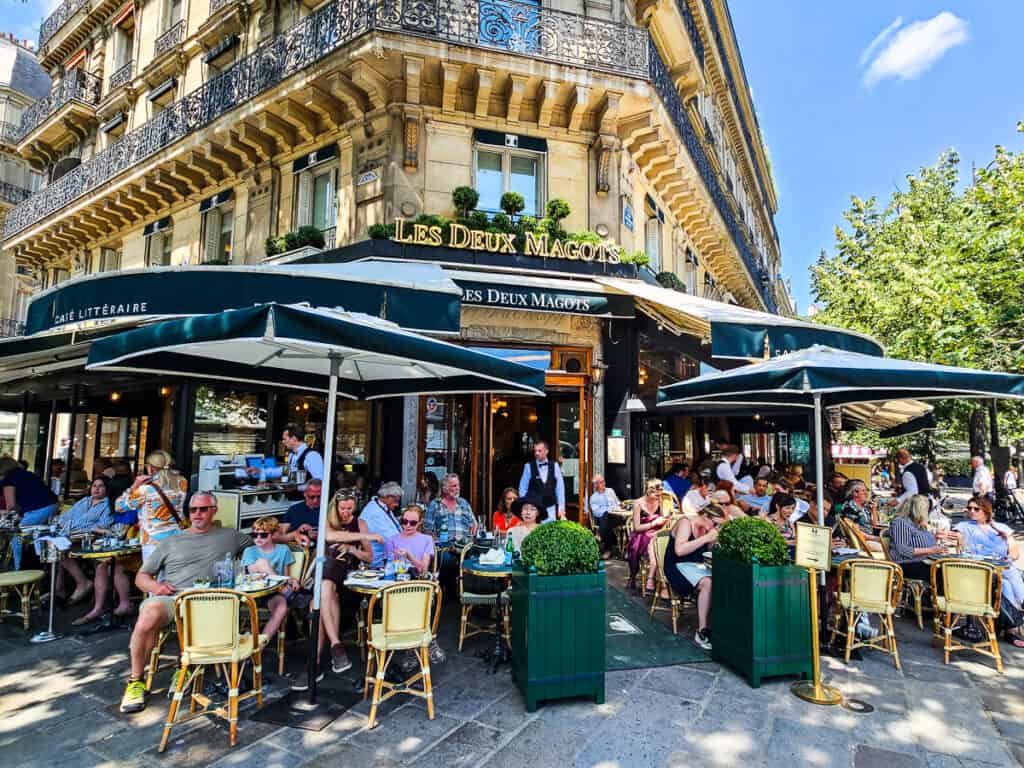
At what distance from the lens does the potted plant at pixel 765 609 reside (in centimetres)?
457

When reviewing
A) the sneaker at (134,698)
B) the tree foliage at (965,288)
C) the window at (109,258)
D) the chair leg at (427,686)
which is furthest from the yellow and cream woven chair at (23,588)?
the tree foliage at (965,288)

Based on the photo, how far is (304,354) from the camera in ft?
17.6

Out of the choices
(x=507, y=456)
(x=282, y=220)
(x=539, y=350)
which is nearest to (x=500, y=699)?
(x=539, y=350)

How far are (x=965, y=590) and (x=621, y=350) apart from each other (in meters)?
6.28

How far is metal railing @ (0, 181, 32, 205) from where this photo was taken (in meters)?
25.5

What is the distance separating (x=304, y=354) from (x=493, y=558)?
8.56ft

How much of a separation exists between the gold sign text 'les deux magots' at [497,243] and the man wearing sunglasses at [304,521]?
192 inches

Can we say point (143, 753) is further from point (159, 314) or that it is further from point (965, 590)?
point (965, 590)

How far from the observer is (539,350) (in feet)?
33.9

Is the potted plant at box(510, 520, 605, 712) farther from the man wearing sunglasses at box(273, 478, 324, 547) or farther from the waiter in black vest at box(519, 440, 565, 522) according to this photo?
the waiter in black vest at box(519, 440, 565, 522)

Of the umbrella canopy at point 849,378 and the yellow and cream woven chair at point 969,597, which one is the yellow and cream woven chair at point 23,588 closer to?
the umbrella canopy at point 849,378

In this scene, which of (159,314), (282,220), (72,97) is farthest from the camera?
(72,97)

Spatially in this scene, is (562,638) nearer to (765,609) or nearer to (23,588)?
(765,609)

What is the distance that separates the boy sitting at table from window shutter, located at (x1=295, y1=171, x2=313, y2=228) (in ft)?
27.1
